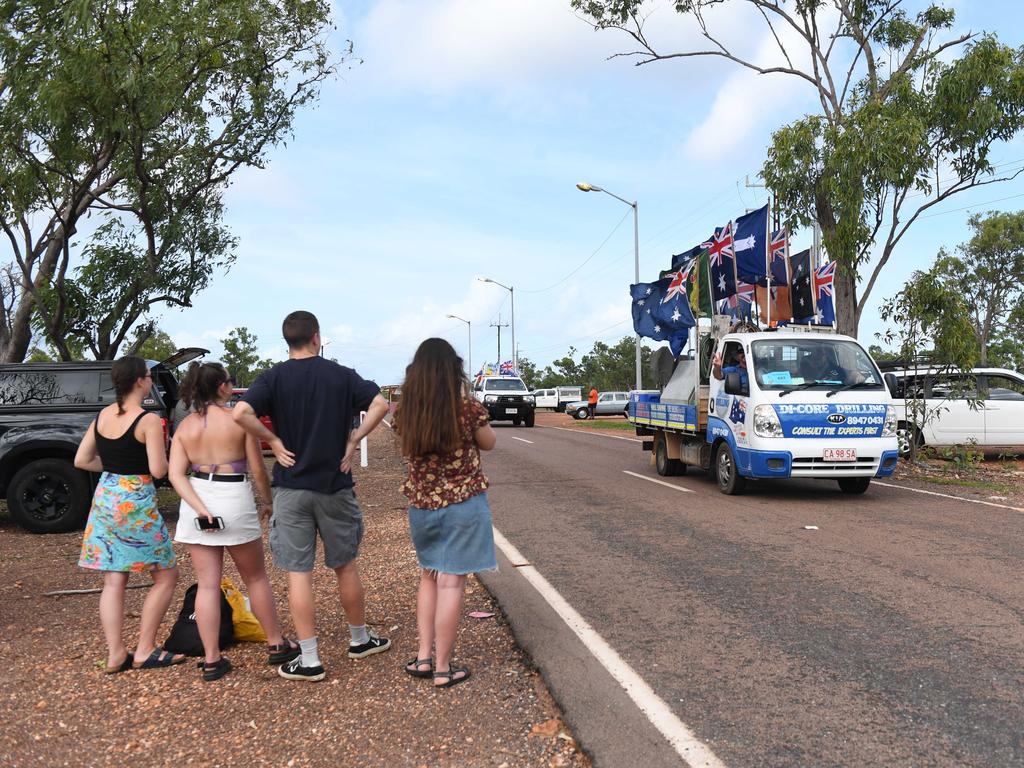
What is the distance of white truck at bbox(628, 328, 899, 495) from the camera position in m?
10.9

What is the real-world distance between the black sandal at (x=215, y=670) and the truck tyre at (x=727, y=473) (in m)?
8.03

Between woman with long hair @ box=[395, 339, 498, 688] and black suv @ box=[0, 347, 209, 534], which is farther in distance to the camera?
black suv @ box=[0, 347, 209, 534]

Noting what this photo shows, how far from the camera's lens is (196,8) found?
14453 mm

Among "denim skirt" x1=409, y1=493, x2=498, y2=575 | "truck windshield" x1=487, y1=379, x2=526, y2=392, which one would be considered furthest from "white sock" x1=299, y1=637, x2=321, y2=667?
"truck windshield" x1=487, y1=379, x2=526, y2=392

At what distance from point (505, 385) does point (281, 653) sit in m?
30.1

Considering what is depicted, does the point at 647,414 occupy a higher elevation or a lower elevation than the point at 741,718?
higher

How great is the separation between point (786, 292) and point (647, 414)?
2968mm

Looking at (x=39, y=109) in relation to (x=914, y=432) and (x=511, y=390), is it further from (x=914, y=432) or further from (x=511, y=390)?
(x=511, y=390)

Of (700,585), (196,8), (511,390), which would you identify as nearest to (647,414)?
(700,585)

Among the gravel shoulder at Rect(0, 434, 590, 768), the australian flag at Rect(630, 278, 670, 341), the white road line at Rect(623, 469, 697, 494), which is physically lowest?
the gravel shoulder at Rect(0, 434, 590, 768)

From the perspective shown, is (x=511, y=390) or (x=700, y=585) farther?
(x=511, y=390)

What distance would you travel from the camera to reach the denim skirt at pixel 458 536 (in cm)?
454

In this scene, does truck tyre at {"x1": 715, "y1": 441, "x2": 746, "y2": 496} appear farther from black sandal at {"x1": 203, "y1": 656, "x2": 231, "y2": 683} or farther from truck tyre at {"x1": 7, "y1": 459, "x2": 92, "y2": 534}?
black sandal at {"x1": 203, "y1": 656, "x2": 231, "y2": 683}

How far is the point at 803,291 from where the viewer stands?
1420 cm
